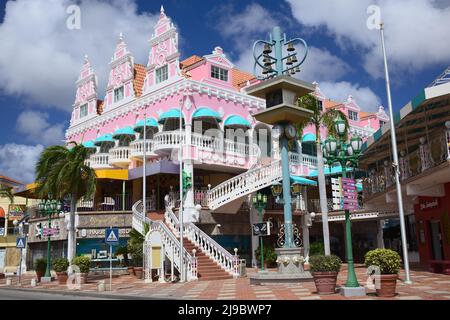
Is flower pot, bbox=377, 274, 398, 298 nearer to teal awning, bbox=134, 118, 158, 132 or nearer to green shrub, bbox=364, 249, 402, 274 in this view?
green shrub, bbox=364, 249, 402, 274

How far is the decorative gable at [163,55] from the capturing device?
98.3 feet

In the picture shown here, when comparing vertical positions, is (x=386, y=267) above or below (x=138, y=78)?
below

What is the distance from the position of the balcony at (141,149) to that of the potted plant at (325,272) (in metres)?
17.0

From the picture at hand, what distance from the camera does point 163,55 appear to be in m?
30.8

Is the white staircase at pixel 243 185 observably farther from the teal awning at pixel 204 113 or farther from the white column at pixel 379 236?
the white column at pixel 379 236

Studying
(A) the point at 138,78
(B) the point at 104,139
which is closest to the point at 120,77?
(A) the point at 138,78

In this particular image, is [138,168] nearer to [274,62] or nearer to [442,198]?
[274,62]

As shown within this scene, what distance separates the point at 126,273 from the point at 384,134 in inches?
636

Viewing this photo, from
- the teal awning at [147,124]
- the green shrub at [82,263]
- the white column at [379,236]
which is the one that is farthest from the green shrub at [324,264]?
the white column at [379,236]

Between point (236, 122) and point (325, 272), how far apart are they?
17.0 m

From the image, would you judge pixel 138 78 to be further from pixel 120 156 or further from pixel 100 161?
pixel 100 161

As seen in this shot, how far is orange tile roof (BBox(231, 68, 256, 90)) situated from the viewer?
33.8 metres

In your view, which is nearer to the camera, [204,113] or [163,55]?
[204,113]

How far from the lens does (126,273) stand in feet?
88.6
